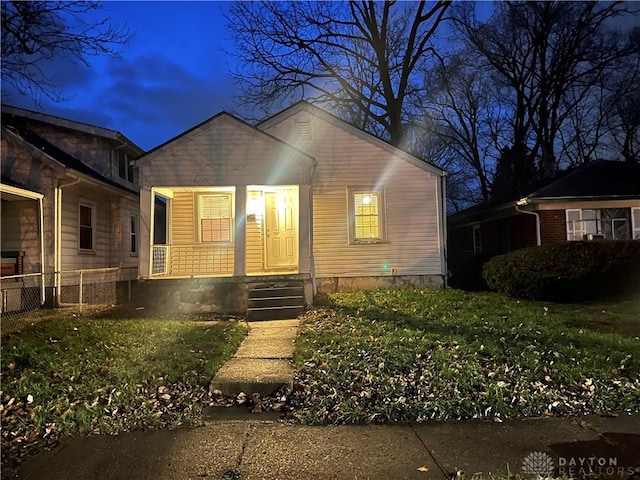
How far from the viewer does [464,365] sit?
18.2 feet

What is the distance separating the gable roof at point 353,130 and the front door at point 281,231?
101 inches

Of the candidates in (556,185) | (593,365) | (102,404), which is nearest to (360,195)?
(556,185)

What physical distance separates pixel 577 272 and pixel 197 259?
31.5ft

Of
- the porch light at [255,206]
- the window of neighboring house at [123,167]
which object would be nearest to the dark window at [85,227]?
the window of neighboring house at [123,167]

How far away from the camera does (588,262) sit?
11422 millimetres

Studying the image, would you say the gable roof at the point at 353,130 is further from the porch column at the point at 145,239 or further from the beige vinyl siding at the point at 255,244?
the porch column at the point at 145,239

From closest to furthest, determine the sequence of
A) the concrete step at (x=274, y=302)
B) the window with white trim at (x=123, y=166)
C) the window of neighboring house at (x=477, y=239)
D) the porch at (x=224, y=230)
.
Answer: the concrete step at (x=274, y=302)
the porch at (x=224, y=230)
the window with white trim at (x=123, y=166)
the window of neighboring house at (x=477, y=239)

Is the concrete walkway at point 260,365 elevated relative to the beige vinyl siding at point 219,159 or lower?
lower

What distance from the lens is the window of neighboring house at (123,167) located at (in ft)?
51.4

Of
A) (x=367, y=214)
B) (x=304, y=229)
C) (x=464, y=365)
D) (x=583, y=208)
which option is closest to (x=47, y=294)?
(x=304, y=229)

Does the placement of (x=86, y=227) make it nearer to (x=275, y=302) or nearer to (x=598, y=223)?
(x=275, y=302)

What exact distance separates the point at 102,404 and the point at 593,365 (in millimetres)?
5624

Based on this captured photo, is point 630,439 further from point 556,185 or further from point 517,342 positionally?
point 556,185

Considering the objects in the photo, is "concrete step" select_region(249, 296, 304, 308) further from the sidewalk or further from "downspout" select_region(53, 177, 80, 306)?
the sidewalk
